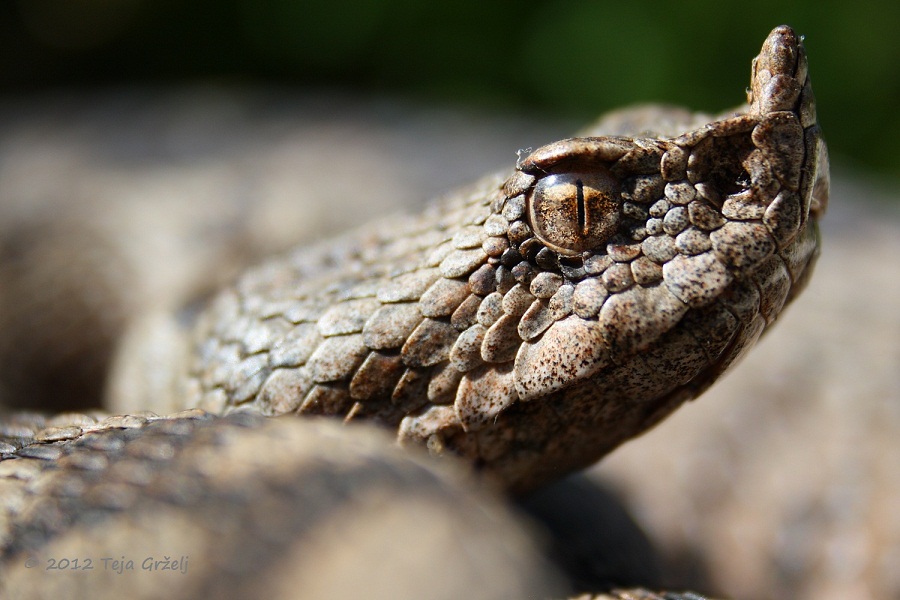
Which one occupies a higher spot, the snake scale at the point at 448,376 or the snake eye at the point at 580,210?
the snake eye at the point at 580,210

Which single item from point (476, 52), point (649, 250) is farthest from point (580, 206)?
point (476, 52)

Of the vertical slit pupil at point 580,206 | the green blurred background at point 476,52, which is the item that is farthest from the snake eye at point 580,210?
the green blurred background at point 476,52

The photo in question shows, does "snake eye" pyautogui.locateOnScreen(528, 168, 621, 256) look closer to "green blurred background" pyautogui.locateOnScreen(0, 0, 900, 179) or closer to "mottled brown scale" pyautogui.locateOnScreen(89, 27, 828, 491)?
"mottled brown scale" pyautogui.locateOnScreen(89, 27, 828, 491)

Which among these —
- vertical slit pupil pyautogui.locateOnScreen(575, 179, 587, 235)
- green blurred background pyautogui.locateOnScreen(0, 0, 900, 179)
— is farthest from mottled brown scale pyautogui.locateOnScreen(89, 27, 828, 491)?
green blurred background pyautogui.locateOnScreen(0, 0, 900, 179)

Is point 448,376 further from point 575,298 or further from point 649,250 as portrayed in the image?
point 649,250

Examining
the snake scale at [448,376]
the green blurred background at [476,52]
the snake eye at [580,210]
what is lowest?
the snake scale at [448,376]

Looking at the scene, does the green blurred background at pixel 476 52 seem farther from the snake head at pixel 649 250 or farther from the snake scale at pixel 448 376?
the snake head at pixel 649 250

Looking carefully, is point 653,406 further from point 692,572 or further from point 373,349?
point 692,572
